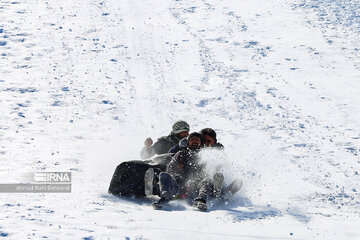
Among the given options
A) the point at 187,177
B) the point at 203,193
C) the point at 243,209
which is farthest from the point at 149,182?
the point at 243,209

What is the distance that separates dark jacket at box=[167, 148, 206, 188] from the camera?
7.69m

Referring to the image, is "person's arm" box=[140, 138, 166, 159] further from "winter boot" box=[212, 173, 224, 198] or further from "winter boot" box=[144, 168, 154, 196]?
"winter boot" box=[212, 173, 224, 198]

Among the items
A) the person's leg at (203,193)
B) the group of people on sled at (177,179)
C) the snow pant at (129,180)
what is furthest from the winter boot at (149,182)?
the person's leg at (203,193)

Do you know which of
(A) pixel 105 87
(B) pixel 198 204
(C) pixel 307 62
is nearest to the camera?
(B) pixel 198 204

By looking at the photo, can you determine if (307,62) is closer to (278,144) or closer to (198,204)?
(278,144)

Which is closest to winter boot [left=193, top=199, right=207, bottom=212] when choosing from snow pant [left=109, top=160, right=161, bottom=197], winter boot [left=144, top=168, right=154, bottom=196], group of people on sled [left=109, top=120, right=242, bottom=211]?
group of people on sled [left=109, top=120, right=242, bottom=211]

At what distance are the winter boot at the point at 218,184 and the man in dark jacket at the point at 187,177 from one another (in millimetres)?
85

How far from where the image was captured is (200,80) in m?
14.6

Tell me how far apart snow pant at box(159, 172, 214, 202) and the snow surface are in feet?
0.77

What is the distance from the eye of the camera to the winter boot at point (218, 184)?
7.47 meters

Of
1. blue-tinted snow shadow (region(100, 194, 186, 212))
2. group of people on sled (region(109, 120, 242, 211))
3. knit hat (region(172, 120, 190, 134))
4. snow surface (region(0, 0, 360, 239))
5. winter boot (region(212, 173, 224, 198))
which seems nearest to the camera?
snow surface (region(0, 0, 360, 239))

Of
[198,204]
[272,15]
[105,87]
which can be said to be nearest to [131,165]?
[198,204]

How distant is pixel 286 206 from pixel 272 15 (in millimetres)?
12565

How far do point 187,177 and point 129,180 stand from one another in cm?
85
